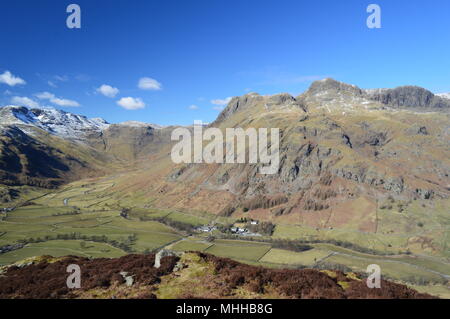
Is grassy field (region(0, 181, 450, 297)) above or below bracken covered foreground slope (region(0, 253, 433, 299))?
below

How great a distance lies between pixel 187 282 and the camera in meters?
21.7

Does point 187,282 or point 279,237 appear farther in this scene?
point 279,237

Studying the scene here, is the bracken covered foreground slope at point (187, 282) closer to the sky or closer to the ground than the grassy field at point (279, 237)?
closer to the sky

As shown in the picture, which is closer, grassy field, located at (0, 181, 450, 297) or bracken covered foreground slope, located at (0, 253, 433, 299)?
bracken covered foreground slope, located at (0, 253, 433, 299)

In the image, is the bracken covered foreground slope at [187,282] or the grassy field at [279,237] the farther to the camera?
the grassy field at [279,237]

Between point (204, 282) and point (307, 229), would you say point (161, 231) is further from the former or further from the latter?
point (204, 282)

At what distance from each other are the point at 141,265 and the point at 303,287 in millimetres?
13985

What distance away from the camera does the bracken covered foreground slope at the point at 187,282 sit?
1905 centimetres

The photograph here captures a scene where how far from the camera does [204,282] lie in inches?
837

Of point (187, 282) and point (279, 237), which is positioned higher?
point (187, 282)

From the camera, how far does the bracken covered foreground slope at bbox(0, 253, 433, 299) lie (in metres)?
19.0
